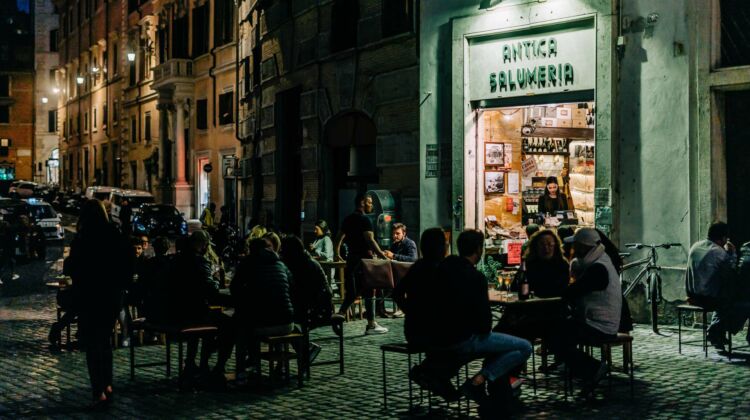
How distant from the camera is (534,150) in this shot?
56.5 ft

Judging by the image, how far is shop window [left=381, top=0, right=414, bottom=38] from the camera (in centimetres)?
1952

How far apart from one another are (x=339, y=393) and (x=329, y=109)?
13.8 metres

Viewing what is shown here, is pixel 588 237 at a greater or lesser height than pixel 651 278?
greater

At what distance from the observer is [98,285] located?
8953mm

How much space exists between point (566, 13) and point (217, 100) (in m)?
27.9

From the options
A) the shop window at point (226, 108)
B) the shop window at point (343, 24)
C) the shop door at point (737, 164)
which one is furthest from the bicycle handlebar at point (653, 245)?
the shop window at point (226, 108)

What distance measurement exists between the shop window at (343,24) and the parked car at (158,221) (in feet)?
50.9

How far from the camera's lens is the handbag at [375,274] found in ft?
45.1

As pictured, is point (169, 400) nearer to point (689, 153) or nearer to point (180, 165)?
point (689, 153)

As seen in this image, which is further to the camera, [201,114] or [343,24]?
[201,114]

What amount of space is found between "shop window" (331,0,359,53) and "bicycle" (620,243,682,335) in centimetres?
963

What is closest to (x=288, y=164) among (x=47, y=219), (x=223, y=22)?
(x=47, y=219)

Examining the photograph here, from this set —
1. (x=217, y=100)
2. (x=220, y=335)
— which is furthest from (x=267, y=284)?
(x=217, y=100)

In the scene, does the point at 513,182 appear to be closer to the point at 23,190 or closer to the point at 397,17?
the point at 397,17
